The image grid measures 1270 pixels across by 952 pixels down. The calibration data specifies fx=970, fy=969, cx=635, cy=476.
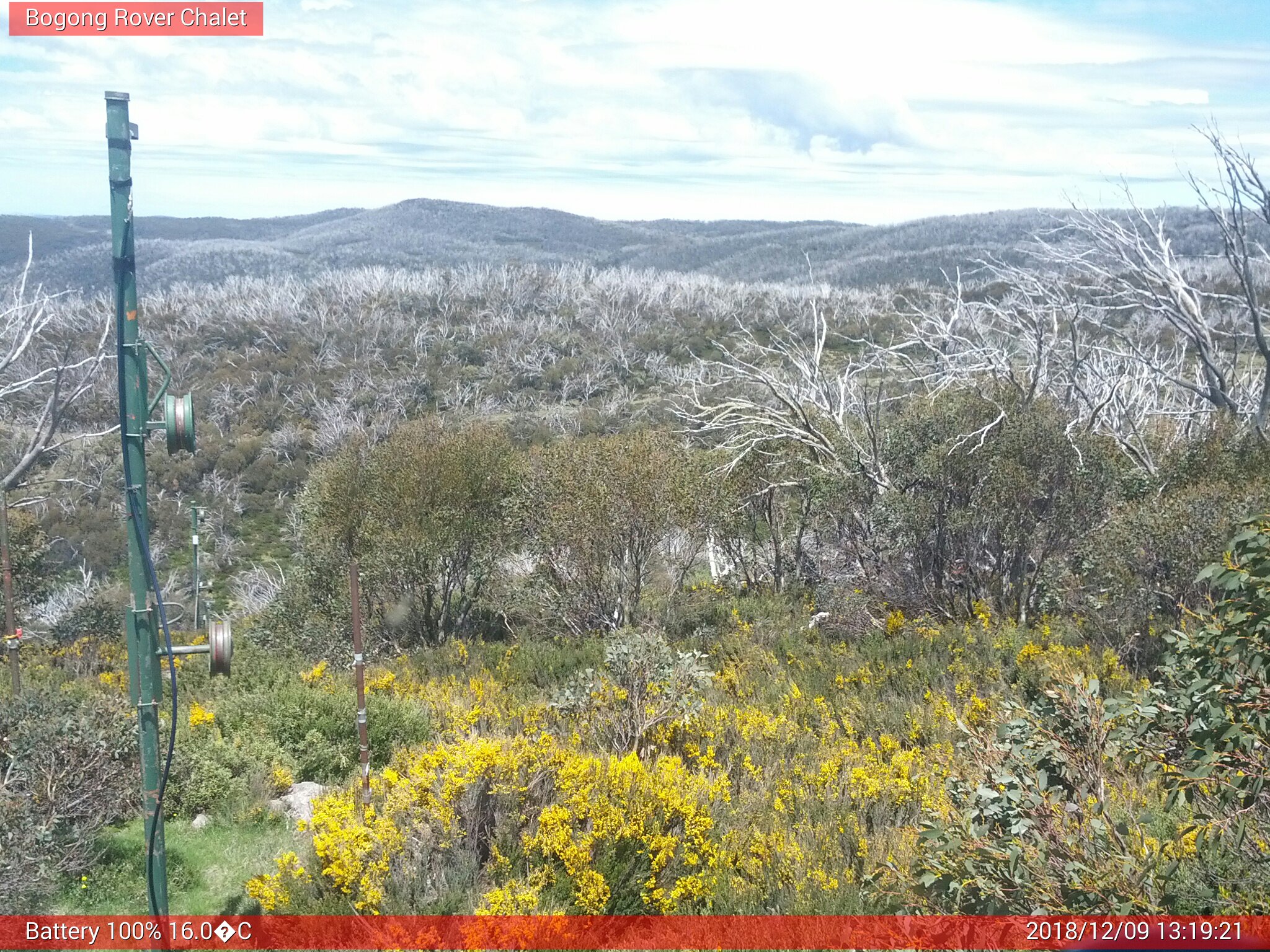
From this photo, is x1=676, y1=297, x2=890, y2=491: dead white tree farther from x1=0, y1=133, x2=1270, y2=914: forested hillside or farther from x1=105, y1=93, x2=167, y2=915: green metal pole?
x1=105, y1=93, x2=167, y2=915: green metal pole

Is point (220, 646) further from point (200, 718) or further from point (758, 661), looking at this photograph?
point (758, 661)

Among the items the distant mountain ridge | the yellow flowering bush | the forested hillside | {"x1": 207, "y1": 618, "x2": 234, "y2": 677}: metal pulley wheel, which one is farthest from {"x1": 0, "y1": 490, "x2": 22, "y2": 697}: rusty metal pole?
the distant mountain ridge

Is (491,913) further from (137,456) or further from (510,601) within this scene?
(510,601)

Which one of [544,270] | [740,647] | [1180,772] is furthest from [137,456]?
[544,270]

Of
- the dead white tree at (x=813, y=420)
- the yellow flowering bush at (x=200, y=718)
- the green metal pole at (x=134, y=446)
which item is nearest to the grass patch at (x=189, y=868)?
the yellow flowering bush at (x=200, y=718)

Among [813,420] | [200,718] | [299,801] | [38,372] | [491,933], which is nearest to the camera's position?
[491,933]

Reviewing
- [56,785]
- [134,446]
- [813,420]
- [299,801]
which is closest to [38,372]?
[299,801]
